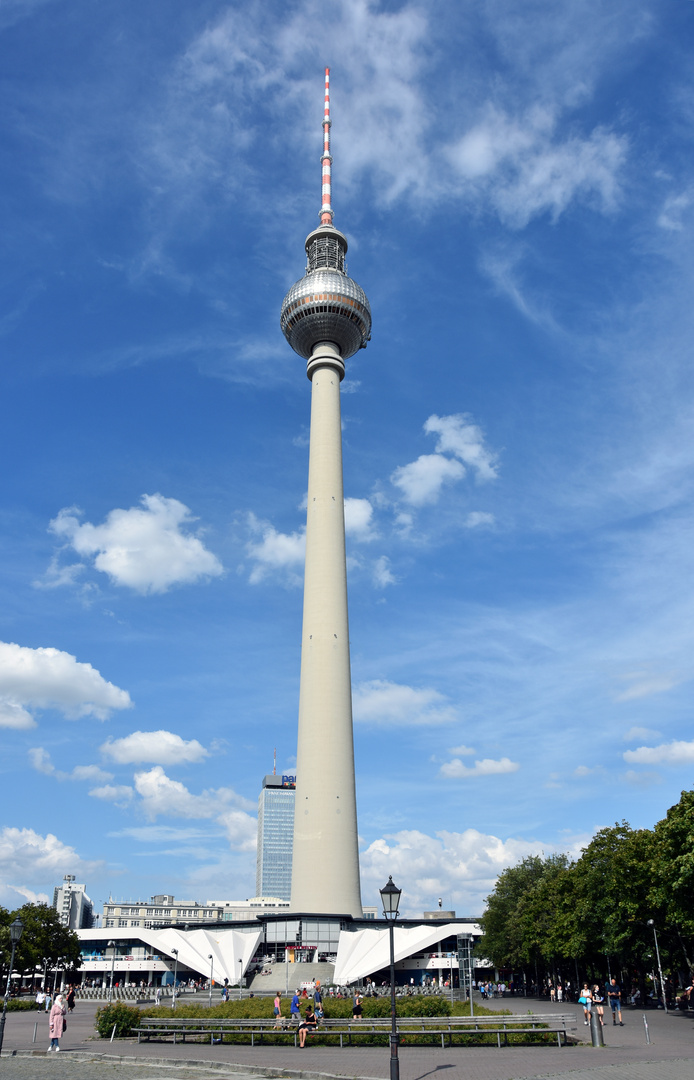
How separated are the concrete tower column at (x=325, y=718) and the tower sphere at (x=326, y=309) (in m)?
13.6

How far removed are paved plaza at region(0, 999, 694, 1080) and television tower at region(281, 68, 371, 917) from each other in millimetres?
38896

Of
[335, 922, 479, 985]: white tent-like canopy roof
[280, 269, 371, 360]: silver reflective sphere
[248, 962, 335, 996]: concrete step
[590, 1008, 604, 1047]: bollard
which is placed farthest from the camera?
[280, 269, 371, 360]: silver reflective sphere

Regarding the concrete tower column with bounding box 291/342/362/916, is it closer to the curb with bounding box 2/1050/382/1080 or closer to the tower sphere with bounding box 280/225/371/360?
the tower sphere with bounding box 280/225/371/360

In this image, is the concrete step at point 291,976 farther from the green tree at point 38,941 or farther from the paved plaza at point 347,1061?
the paved plaza at point 347,1061

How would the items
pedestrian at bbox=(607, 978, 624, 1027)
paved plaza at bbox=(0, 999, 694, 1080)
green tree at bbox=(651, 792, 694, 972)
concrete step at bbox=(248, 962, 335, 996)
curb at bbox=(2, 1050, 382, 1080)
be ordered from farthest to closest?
concrete step at bbox=(248, 962, 335, 996) < pedestrian at bbox=(607, 978, 624, 1027) < green tree at bbox=(651, 792, 694, 972) < paved plaza at bbox=(0, 999, 694, 1080) < curb at bbox=(2, 1050, 382, 1080)

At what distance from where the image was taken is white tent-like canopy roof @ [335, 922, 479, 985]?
60938 millimetres

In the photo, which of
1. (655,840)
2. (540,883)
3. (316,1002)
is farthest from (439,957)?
(316,1002)

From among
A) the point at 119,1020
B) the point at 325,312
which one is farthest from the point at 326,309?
the point at 119,1020

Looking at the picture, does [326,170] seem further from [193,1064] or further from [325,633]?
[193,1064]

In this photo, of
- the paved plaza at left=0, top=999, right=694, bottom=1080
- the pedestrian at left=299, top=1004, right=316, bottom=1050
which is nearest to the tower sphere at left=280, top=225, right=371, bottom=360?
the pedestrian at left=299, top=1004, right=316, bottom=1050

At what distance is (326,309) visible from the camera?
302 feet

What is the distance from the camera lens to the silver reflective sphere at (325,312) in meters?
92.3

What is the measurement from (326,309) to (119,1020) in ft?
244

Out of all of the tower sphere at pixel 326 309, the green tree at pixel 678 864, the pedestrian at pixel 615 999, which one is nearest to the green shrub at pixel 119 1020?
the pedestrian at pixel 615 999
